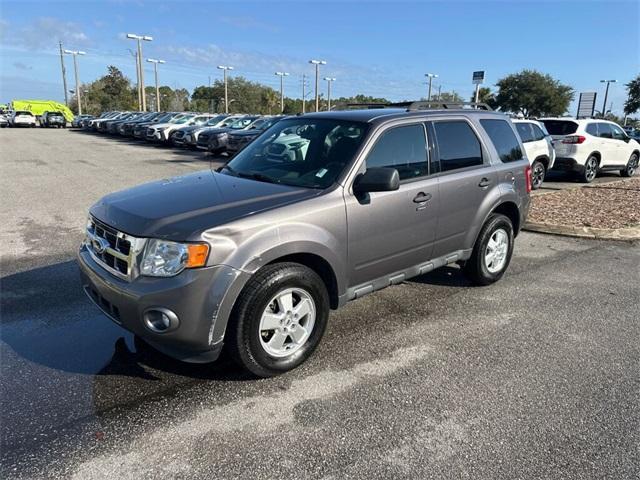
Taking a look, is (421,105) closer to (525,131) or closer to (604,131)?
(525,131)

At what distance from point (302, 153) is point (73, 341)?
93.7 inches

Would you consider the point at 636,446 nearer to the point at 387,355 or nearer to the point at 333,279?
the point at 387,355

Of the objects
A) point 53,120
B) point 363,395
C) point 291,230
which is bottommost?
point 363,395

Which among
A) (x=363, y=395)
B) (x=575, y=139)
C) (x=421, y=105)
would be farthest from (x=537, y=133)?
(x=363, y=395)

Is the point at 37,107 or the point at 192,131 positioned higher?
the point at 37,107

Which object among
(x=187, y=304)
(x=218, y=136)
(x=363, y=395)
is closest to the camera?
(x=187, y=304)

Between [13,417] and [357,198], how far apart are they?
104 inches

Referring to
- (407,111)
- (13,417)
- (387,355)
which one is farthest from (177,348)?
(407,111)

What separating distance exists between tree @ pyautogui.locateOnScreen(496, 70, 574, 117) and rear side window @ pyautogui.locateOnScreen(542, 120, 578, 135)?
46.2 metres

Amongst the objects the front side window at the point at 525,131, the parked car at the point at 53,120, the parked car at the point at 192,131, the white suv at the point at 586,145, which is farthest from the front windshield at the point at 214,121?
the parked car at the point at 53,120

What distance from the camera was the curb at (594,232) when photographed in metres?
7.57

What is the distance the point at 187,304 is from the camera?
2.94 metres

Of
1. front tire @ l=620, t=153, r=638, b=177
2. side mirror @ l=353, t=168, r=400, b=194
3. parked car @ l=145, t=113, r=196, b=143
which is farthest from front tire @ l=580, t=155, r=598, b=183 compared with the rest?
parked car @ l=145, t=113, r=196, b=143

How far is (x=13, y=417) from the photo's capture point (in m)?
2.90
